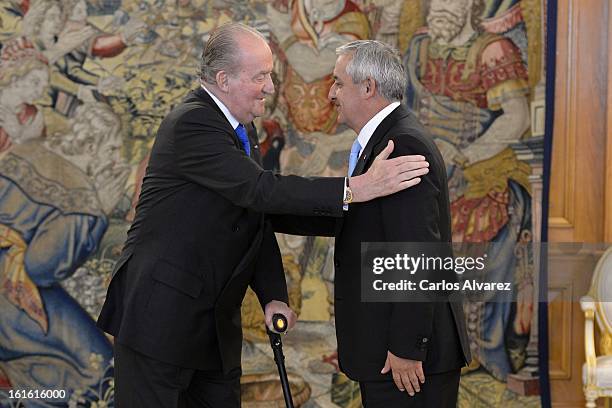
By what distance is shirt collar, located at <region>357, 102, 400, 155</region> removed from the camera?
2754mm

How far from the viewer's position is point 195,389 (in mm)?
3078

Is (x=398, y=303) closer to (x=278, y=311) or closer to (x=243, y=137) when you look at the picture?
(x=278, y=311)

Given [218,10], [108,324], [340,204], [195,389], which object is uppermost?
[218,10]

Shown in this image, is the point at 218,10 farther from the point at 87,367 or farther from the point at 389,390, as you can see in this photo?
the point at 389,390

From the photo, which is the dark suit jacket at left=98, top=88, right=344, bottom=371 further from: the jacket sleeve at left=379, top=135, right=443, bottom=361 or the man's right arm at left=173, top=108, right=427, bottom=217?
the jacket sleeve at left=379, top=135, right=443, bottom=361

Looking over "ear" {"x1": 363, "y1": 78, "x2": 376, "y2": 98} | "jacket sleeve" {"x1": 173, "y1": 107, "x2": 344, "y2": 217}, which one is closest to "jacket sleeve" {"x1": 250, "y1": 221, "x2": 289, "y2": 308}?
"jacket sleeve" {"x1": 173, "y1": 107, "x2": 344, "y2": 217}

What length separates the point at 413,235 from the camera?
253cm

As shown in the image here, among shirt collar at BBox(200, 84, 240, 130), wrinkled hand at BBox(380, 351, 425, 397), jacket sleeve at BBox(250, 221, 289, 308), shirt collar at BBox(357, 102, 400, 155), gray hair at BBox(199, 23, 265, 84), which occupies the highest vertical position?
gray hair at BBox(199, 23, 265, 84)

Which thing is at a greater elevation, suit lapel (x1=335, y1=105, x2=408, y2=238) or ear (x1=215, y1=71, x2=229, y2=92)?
ear (x1=215, y1=71, x2=229, y2=92)

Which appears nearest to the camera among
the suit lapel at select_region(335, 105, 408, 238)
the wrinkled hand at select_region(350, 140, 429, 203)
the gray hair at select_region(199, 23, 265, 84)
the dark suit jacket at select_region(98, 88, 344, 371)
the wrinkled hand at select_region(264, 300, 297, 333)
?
the wrinkled hand at select_region(350, 140, 429, 203)

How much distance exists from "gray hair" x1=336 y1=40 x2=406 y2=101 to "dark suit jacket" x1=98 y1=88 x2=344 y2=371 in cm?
35

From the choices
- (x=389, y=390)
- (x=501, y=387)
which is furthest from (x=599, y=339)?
(x=389, y=390)

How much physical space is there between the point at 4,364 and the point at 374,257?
293 centimetres

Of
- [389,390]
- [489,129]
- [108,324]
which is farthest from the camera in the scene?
[489,129]
